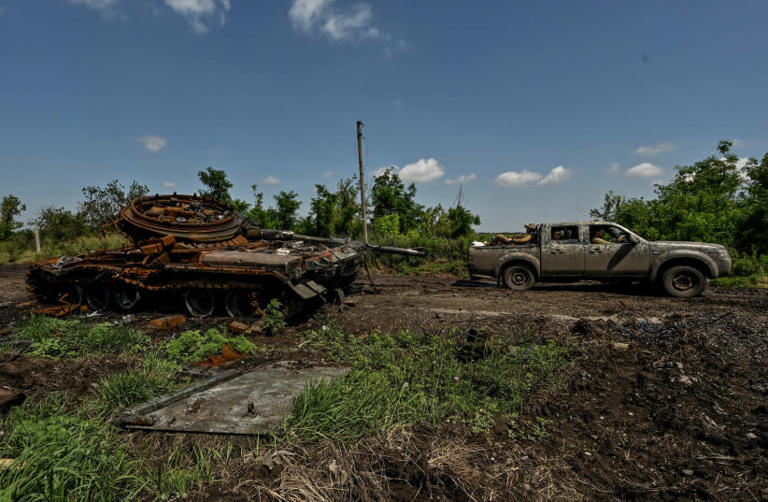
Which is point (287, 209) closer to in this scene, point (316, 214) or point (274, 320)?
point (316, 214)

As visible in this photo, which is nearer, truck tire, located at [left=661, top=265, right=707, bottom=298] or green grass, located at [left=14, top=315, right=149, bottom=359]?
green grass, located at [left=14, top=315, right=149, bottom=359]

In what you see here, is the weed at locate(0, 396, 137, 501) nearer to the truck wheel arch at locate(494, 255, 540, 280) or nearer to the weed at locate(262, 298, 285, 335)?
the weed at locate(262, 298, 285, 335)

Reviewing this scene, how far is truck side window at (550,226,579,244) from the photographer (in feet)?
32.4

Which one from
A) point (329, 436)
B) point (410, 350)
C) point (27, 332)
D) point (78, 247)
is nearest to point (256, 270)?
point (410, 350)

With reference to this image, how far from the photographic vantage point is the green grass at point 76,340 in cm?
573

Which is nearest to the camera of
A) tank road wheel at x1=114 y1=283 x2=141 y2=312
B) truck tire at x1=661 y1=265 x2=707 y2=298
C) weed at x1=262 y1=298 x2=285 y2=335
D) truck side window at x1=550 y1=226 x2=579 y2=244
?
weed at x1=262 y1=298 x2=285 y2=335

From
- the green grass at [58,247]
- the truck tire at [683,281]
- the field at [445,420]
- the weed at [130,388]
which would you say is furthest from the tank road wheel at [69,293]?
the truck tire at [683,281]

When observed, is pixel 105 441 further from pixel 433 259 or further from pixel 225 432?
pixel 433 259

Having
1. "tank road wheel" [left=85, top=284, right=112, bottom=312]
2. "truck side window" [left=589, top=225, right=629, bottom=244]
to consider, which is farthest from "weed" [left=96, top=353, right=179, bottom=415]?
"truck side window" [left=589, top=225, right=629, bottom=244]

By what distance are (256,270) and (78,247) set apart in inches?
780

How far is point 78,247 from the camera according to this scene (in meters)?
21.0

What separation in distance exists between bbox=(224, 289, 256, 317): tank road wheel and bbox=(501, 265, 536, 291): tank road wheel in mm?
6493

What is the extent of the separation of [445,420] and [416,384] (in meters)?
0.67

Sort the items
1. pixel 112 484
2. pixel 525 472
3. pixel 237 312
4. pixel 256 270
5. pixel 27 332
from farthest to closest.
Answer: pixel 237 312 < pixel 256 270 < pixel 27 332 < pixel 525 472 < pixel 112 484
